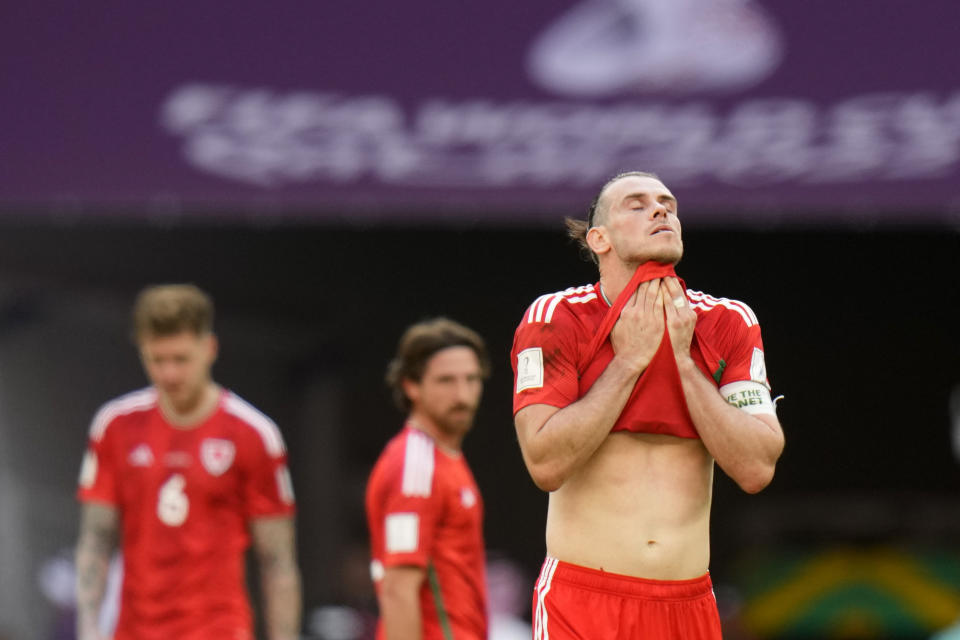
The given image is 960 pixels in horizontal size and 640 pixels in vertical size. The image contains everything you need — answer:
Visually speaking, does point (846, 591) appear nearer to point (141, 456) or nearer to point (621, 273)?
point (141, 456)

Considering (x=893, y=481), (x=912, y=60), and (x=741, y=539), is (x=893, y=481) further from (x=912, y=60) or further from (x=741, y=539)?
(x=912, y=60)

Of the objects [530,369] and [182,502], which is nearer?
[530,369]

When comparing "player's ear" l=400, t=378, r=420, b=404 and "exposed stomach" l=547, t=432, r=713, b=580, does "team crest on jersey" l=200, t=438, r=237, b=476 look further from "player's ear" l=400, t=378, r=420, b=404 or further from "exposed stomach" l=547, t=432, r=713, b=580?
"exposed stomach" l=547, t=432, r=713, b=580

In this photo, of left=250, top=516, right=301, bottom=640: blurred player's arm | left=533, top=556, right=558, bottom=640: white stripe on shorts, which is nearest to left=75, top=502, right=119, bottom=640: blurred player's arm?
left=250, top=516, right=301, bottom=640: blurred player's arm

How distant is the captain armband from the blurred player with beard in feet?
4.55

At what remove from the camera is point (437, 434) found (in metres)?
5.20

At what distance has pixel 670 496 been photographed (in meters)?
3.85

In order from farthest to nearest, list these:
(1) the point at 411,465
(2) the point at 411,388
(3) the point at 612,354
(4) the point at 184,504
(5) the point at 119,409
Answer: (5) the point at 119,409 < (4) the point at 184,504 < (2) the point at 411,388 < (1) the point at 411,465 < (3) the point at 612,354

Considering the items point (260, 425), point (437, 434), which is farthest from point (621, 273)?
point (260, 425)

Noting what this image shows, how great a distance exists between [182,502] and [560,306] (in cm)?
225

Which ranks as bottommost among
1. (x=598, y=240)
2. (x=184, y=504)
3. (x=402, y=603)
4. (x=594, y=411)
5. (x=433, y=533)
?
(x=402, y=603)

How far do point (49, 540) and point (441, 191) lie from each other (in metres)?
3.68

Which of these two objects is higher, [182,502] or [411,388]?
[411,388]

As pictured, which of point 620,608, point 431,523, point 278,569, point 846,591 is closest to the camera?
point 620,608
